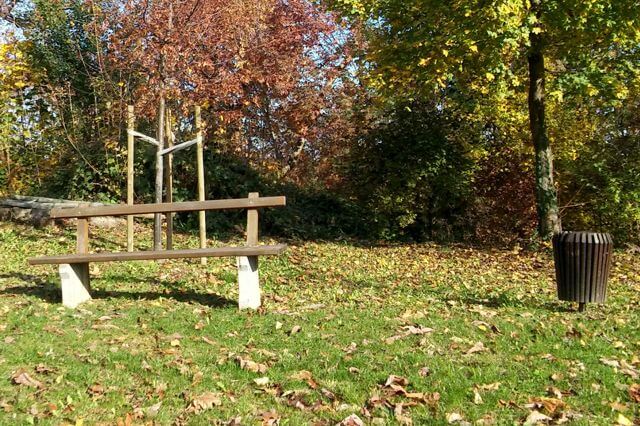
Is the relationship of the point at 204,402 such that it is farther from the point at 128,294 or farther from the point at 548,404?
the point at 128,294

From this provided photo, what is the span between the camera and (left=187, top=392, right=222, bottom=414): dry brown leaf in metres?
3.84

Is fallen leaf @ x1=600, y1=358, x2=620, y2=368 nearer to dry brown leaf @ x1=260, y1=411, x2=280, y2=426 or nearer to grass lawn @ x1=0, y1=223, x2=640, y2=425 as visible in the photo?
grass lawn @ x1=0, y1=223, x2=640, y2=425

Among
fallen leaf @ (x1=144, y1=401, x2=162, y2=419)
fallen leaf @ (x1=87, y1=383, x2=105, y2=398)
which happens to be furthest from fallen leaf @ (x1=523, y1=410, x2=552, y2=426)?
fallen leaf @ (x1=87, y1=383, x2=105, y2=398)

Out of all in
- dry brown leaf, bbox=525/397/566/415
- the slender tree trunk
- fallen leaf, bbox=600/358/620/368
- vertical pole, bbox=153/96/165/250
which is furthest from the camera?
the slender tree trunk

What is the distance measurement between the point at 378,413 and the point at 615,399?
5.46ft

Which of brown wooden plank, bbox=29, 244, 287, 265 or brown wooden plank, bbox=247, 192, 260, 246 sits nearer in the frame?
brown wooden plank, bbox=29, 244, 287, 265

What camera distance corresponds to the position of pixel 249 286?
21.3 feet

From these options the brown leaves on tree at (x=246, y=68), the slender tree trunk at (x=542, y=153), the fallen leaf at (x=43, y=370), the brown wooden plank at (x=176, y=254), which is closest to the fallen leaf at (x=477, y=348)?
the brown wooden plank at (x=176, y=254)

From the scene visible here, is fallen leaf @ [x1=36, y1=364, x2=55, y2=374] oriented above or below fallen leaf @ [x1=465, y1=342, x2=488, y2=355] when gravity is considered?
above

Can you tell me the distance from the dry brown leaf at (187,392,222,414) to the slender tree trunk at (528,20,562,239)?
33.0 feet

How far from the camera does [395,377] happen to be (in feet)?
14.2

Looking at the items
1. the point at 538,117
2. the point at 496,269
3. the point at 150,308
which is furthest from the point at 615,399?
the point at 538,117

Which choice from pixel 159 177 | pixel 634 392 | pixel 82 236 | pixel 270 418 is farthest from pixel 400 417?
pixel 159 177

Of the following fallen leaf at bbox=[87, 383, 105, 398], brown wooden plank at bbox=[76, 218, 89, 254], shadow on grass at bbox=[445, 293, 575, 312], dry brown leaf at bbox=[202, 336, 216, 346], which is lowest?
shadow on grass at bbox=[445, 293, 575, 312]
